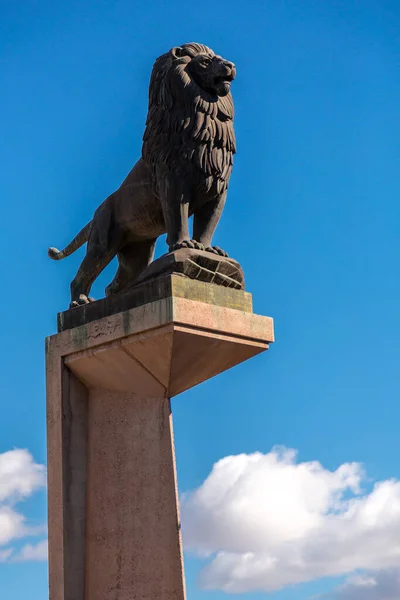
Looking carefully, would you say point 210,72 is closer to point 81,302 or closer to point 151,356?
point 81,302

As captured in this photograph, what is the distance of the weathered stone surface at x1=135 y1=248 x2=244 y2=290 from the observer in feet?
36.1

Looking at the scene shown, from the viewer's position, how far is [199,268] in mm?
11039

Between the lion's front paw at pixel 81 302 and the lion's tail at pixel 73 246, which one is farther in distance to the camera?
the lion's tail at pixel 73 246

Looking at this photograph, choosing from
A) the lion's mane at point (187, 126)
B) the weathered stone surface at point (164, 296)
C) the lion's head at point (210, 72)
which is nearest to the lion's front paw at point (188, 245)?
the weathered stone surface at point (164, 296)

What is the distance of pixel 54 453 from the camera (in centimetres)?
1170

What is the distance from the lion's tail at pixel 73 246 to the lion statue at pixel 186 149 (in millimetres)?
1011

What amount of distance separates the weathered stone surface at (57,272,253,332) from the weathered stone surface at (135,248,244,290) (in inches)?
3.5

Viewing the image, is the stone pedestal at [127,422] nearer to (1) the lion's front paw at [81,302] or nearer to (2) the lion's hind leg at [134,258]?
(1) the lion's front paw at [81,302]

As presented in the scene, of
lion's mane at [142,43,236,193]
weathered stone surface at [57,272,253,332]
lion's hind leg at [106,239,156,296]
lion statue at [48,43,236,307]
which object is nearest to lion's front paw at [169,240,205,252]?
lion statue at [48,43,236,307]

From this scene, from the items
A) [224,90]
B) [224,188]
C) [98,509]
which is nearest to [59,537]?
[98,509]

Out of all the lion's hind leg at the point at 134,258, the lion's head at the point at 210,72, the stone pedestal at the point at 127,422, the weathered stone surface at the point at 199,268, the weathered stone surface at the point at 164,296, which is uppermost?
the lion's head at the point at 210,72

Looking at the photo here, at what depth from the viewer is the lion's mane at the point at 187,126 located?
1130cm

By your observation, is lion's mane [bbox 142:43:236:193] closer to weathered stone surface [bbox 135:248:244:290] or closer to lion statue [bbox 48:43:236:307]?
lion statue [bbox 48:43:236:307]

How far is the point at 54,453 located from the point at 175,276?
231 cm
